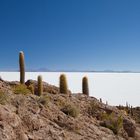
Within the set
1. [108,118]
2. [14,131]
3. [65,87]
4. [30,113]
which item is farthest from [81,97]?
[14,131]

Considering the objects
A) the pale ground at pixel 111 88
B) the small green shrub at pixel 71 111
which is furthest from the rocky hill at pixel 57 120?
the pale ground at pixel 111 88

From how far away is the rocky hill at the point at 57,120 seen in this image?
9.91 m

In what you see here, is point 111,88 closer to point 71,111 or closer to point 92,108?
point 92,108

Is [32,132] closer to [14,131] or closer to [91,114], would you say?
[14,131]

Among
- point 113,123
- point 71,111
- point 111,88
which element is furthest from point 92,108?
point 111,88

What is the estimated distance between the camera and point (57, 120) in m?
12.5

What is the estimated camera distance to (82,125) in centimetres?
1305

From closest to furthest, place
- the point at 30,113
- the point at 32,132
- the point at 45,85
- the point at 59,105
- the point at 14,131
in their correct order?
the point at 14,131, the point at 32,132, the point at 30,113, the point at 59,105, the point at 45,85

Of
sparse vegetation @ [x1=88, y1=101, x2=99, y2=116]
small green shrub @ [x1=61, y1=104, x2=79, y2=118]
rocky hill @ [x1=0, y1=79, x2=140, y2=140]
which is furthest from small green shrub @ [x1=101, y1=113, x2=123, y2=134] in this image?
small green shrub @ [x1=61, y1=104, x2=79, y2=118]

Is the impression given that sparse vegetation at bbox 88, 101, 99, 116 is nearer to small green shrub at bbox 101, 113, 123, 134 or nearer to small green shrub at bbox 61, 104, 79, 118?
small green shrub at bbox 101, 113, 123, 134

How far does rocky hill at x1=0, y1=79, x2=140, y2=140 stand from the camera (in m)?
9.91

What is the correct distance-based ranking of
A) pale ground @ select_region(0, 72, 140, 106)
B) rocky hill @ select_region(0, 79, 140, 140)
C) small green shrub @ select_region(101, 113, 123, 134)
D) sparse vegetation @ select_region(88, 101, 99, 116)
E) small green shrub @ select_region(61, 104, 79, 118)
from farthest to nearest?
1. pale ground @ select_region(0, 72, 140, 106)
2. sparse vegetation @ select_region(88, 101, 99, 116)
3. small green shrub @ select_region(101, 113, 123, 134)
4. small green shrub @ select_region(61, 104, 79, 118)
5. rocky hill @ select_region(0, 79, 140, 140)

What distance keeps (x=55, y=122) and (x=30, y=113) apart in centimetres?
131

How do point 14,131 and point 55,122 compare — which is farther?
point 55,122
